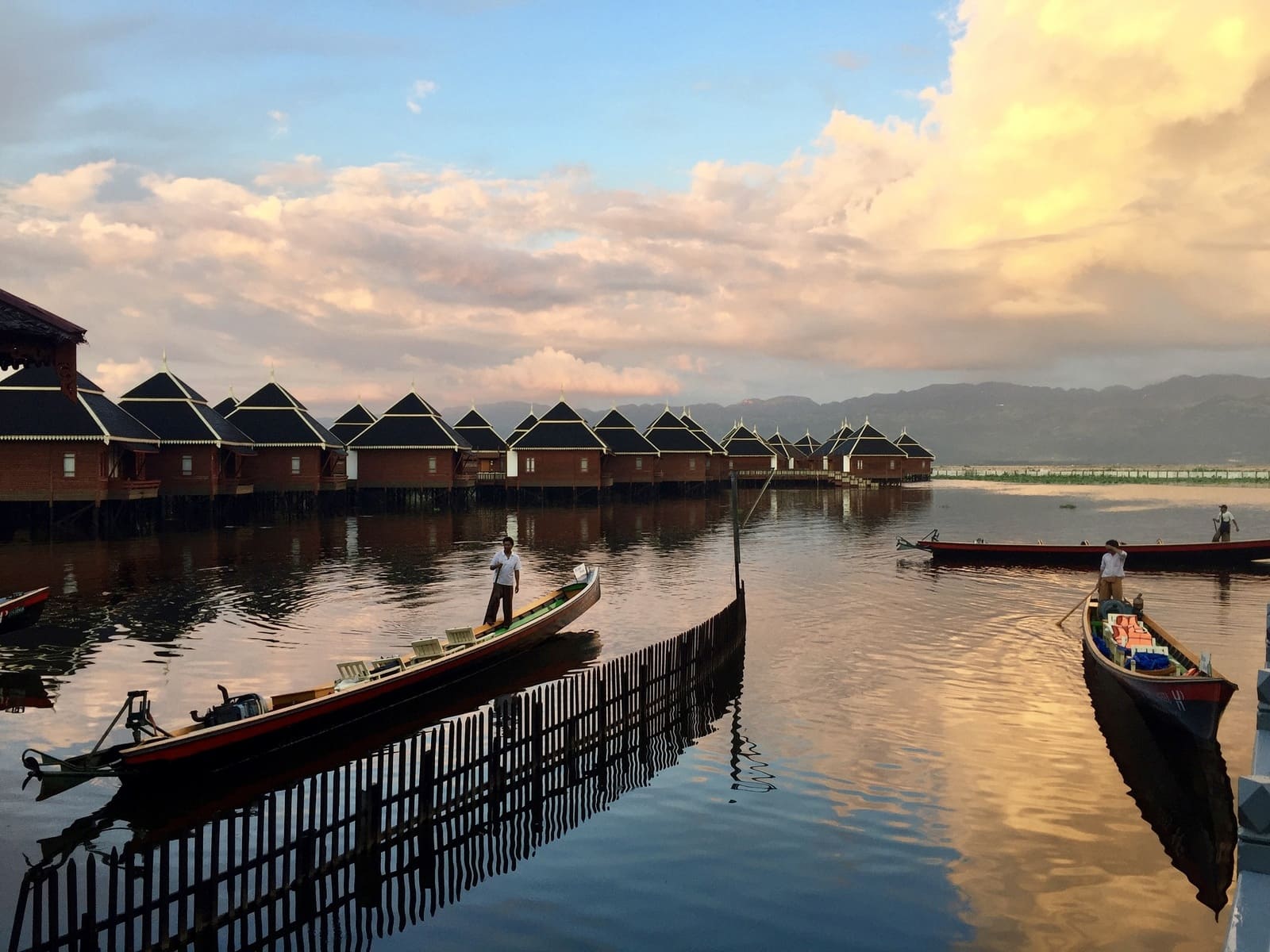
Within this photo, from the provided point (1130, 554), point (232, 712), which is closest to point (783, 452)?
point (1130, 554)

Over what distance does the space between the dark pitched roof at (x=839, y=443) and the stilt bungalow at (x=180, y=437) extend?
3371 inches

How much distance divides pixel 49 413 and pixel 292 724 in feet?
142

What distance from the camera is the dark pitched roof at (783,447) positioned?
470 feet

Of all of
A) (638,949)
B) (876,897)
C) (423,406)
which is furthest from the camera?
(423,406)

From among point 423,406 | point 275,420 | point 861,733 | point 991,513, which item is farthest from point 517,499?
point 861,733

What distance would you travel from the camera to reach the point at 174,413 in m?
59.7

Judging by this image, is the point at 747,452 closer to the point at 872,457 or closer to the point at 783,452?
the point at 872,457

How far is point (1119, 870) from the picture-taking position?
11.4 metres

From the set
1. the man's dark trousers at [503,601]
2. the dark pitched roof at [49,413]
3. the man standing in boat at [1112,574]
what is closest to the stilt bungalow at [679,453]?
the dark pitched roof at [49,413]

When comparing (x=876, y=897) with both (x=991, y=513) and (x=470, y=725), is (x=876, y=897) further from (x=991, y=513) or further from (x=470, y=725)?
(x=991, y=513)

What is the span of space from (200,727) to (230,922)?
5.11 meters

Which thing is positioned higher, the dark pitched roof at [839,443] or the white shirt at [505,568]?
the dark pitched roof at [839,443]

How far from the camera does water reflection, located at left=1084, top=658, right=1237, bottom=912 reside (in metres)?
11.7

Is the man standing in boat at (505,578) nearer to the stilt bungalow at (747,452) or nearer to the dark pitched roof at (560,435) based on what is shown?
the dark pitched roof at (560,435)
